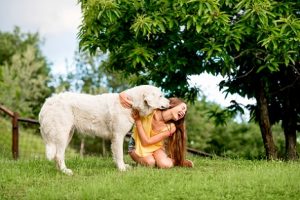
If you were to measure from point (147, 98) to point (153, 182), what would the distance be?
1.69 metres

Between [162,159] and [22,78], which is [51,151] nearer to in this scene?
[162,159]

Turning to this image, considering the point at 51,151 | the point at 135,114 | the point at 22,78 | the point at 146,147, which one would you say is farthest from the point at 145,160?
the point at 22,78

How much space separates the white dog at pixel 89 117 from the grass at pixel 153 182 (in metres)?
0.44

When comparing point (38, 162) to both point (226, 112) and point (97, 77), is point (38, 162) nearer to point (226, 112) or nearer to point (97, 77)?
point (226, 112)

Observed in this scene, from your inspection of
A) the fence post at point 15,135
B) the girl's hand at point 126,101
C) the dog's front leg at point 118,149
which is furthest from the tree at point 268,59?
the fence post at point 15,135

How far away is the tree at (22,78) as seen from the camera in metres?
37.4

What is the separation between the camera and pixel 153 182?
8.83 metres

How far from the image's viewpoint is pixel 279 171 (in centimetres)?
953

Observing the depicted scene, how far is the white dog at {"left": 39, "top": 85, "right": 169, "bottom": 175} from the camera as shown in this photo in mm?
9844

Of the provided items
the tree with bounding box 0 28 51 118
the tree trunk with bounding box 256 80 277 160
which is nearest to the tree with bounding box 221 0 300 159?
the tree trunk with bounding box 256 80 277 160

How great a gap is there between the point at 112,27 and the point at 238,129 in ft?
61.6

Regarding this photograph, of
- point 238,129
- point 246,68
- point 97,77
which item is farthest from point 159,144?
point 97,77

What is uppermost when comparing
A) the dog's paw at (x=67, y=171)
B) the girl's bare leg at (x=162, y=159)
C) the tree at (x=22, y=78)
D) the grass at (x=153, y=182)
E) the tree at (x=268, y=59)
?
the tree at (x=22, y=78)

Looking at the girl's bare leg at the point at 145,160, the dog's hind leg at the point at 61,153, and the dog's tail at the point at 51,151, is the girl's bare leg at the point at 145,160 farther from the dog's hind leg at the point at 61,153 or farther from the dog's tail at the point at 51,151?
the dog's tail at the point at 51,151
